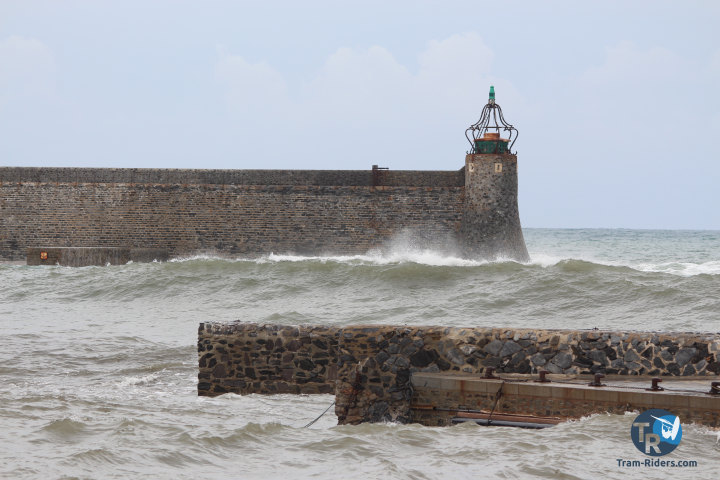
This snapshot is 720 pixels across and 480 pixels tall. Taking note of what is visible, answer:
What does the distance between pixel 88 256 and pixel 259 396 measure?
1732 centimetres

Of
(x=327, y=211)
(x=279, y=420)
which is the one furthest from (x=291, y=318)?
(x=327, y=211)

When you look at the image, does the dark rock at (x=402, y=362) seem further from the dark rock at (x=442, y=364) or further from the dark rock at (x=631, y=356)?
the dark rock at (x=631, y=356)

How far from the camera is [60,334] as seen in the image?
13.7 m

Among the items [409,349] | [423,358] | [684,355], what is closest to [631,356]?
[684,355]

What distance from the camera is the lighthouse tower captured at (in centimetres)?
2367

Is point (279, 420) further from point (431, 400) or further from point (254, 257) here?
point (254, 257)

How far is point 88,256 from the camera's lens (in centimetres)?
2509

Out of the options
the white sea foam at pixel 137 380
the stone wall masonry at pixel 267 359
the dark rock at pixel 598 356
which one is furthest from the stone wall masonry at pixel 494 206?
the dark rock at pixel 598 356

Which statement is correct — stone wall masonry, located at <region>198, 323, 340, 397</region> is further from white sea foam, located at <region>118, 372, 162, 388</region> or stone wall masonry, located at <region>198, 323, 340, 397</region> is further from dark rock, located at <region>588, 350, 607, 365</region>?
dark rock, located at <region>588, 350, 607, 365</region>

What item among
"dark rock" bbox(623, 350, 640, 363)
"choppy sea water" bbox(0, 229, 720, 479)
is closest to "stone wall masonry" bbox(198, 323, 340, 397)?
"choppy sea water" bbox(0, 229, 720, 479)

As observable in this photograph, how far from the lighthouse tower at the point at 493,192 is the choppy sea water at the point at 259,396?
1.21 meters

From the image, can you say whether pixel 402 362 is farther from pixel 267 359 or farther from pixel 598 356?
pixel 267 359

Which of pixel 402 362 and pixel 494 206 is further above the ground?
pixel 494 206

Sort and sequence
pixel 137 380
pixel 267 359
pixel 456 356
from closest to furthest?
pixel 456 356
pixel 267 359
pixel 137 380
